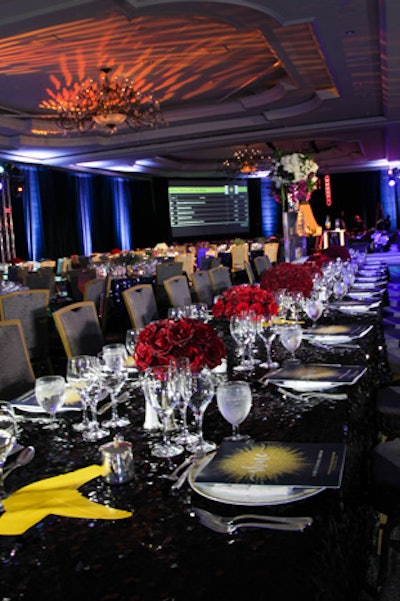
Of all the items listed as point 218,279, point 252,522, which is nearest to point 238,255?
point 218,279

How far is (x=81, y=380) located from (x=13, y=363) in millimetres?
998

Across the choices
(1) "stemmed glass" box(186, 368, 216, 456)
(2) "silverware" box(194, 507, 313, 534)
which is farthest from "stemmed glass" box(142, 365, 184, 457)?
(2) "silverware" box(194, 507, 313, 534)

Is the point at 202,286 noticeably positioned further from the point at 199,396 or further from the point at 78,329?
the point at 199,396

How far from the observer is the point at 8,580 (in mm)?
974

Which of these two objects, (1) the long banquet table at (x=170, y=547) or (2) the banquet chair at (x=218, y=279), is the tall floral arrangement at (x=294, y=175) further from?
(1) the long banquet table at (x=170, y=547)

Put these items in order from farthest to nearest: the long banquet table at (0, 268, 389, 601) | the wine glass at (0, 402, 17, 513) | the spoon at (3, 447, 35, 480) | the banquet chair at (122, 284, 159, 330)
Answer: the banquet chair at (122, 284, 159, 330) < the spoon at (3, 447, 35, 480) < the wine glass at (0, 402, 17, 513) < the long banquet table at (0, 268, 389, 601)

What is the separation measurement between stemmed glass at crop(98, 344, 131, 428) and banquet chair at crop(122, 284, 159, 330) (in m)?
1.83

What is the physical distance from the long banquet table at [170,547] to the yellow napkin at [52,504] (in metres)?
0.02

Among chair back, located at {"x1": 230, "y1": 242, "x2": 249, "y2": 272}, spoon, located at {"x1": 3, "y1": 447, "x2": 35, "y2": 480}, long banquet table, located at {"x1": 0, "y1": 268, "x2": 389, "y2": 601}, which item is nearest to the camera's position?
long banquet table, located at {"x1": 0, "y1": 268, "x2": 389, "y2": 601}

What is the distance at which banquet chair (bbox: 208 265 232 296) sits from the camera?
5514mm

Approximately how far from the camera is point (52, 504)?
4.07 ft

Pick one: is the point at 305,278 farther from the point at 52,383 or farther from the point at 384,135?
the point at 384,135

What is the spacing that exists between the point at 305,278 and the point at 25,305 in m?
2.34

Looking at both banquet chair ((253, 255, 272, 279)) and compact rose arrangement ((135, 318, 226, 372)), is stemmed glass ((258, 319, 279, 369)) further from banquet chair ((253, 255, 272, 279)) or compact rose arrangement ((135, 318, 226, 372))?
banquet chair ((253, 255, 272, 279))
